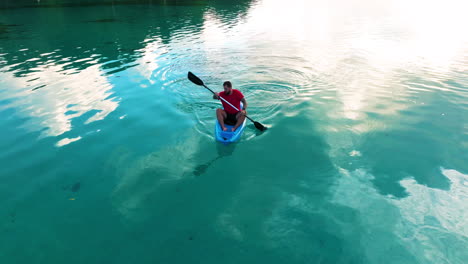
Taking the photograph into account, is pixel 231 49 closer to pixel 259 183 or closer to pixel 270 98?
pixel 270 98

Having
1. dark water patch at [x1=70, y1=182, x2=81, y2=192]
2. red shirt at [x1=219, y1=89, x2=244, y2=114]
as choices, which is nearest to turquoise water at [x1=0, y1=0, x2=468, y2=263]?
dark water patch at [x1=70, y1=182, x2=81, y2=192]

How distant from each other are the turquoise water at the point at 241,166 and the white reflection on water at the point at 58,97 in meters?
0.11

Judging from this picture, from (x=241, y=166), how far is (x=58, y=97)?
35.9 ft

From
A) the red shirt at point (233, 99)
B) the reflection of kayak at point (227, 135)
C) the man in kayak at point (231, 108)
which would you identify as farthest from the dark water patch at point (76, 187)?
the red shirt at point (233, 99)

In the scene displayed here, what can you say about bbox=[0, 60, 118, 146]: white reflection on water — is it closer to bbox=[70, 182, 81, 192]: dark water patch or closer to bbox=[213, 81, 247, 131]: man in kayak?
bbox=[70, 182, 81, 192]: dark water patch

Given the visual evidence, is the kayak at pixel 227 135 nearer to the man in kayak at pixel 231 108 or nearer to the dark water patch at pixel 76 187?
the man in kayak at pixel 231 108

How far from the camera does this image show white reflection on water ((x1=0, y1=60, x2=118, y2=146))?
10734mm

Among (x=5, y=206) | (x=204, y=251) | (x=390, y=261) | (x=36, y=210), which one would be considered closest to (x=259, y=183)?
(x=204, y=251)

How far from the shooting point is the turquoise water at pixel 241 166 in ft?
18.0

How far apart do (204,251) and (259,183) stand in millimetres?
2522

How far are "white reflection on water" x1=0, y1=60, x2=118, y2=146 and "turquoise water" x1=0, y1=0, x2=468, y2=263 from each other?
109 mm

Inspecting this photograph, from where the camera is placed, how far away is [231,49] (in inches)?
889

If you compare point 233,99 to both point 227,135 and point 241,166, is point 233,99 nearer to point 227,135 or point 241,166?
point 227,135

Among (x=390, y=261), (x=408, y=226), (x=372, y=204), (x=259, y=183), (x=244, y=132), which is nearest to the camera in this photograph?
(x=390, y=261)
